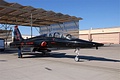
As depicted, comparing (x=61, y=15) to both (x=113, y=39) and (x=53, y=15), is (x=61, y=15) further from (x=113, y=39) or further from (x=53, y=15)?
(x=113, y=39)

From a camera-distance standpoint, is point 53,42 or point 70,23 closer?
point 53,42

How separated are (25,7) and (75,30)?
1625cm

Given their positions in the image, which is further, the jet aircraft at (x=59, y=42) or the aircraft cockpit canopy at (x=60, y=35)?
the aircraft cockpit canopy at (x=60, y=35)

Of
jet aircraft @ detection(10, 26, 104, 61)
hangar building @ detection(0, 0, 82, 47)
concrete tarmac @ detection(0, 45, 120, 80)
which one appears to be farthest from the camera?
hangar building @ detection(0, 0, 82, 47)

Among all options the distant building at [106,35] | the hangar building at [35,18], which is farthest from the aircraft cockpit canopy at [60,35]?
the distant building at [106,35]

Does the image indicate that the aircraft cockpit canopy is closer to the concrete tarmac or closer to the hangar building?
the concrete tarmac

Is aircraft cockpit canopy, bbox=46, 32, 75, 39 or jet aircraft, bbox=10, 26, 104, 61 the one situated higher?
aircraft cockpit canopy, bbox=46, 32, 75, 39

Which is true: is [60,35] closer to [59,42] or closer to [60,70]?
[59,42]

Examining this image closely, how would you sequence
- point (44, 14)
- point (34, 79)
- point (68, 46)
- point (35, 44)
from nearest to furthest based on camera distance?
point (34, 79), point (68, 46), point (35, 44), point (44, 14)

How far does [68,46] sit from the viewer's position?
14164 mm

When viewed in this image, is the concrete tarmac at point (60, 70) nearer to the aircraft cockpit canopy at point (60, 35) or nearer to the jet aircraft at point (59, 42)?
the jet aircraft at point (59, 42)

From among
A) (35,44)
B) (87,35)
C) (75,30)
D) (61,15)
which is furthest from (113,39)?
(35,44)

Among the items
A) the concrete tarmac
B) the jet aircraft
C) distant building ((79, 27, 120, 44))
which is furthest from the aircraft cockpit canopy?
distant building ((79, 27, 120, 44))

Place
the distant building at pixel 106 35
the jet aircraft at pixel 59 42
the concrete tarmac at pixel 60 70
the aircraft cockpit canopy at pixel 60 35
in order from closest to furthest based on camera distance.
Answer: the concrete tarmac at pixel 60 70 → the jet aircraft at pixel 59 42 → the aircraft cockpit canopy at pixel 60 35 → the distant building at pixel 106 35
